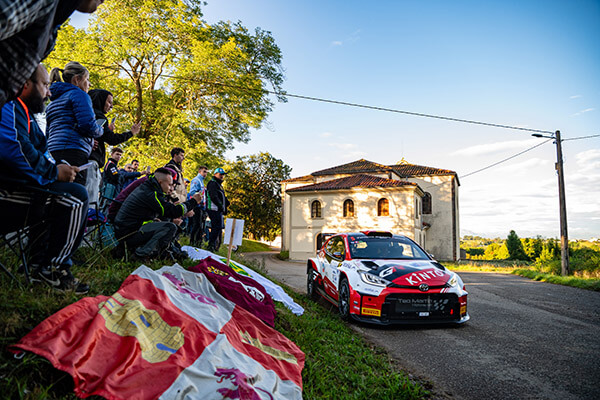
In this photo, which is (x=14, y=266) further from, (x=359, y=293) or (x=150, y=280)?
(x=359, y=293)

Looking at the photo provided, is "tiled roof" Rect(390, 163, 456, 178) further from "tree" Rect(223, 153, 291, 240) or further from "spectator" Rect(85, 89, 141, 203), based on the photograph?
"spectator" Rect(85, 89, 141, 203)

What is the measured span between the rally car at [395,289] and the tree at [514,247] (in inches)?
2008

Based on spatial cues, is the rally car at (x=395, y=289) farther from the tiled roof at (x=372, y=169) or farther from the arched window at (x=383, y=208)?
the tiled roof at (x=372, y=169)

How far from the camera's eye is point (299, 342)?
4098mm

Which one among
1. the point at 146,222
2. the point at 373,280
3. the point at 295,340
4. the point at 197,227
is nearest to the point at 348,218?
the point at 197,227

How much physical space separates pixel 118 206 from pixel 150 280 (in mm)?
3112

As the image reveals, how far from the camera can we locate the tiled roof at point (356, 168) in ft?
126

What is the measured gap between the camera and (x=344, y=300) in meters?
6.14

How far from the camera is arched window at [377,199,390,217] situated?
99.7 feet

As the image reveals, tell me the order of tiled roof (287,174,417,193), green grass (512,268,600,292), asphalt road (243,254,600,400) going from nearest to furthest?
1. asphalt road (243,254,600,400)
2. green grass (512,268,600,292)
3. tiled roof (287,174,417,193)

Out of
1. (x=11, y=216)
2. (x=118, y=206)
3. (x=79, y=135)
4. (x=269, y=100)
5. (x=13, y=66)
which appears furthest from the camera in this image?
(x=269, y=100)

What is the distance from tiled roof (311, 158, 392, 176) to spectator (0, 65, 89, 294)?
3594cm

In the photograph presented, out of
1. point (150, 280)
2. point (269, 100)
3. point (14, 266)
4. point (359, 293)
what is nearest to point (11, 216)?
point (14, 266)

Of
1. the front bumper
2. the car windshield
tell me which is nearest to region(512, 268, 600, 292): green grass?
the car windshield
